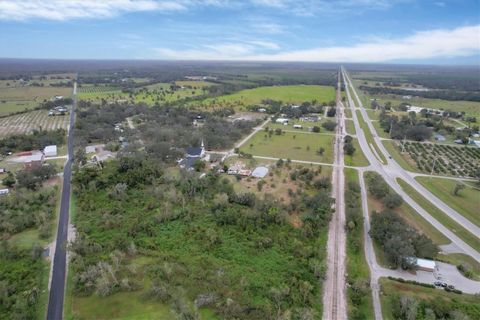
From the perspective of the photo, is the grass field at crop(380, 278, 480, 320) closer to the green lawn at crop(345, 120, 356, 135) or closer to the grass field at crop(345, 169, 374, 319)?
the grass field at crop(345, 169, 374, 319)

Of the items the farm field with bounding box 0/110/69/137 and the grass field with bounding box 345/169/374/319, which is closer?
the grass field with bounding box 345/169/374/319

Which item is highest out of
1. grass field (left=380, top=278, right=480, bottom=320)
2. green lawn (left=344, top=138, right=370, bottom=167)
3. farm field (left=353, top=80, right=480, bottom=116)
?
farm field (left=353, top=80, right=480, bottom=116)

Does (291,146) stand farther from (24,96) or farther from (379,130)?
(24,96)

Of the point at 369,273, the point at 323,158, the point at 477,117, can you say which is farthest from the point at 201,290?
the point at 477,117

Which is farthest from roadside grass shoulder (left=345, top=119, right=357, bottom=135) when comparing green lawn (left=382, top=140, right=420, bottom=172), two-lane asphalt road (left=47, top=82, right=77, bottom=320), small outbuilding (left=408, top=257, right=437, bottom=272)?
two-lane asphalt road (left=47, top=82, right=77, bottom=320)

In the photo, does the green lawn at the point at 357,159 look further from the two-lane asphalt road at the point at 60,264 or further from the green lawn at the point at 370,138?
the two-lane asphalt road at the point at 60,264

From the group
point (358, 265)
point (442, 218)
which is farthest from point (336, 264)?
point (442, 218)
